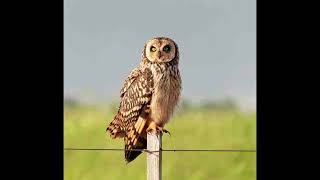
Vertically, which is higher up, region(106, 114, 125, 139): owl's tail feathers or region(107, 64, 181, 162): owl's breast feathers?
region(107, 64, 181, 162): owl's breast feathers

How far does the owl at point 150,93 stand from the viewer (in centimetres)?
239

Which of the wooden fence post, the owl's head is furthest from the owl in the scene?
the wooden fence post

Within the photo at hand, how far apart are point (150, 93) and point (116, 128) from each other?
257 mm

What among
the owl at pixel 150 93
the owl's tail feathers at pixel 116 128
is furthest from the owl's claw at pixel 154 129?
the owl's tail feathers at pixel 116 128

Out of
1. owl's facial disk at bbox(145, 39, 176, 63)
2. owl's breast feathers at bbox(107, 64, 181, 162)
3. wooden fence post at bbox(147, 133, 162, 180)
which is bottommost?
wooden fence post at bbox(147, 133, 162, 180)

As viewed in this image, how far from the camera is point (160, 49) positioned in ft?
7.93

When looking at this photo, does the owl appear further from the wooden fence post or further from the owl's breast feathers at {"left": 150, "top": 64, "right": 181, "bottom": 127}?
the wooden fence post

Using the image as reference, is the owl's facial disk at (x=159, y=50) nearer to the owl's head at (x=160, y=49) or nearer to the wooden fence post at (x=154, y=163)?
the owl's head at (x=160, y=49)

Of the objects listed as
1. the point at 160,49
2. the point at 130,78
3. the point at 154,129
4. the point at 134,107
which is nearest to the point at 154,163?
the point at 154,129

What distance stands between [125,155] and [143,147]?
0.10m

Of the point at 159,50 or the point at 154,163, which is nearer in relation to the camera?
the point at 154,163

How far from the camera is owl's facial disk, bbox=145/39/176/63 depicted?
2414 mm

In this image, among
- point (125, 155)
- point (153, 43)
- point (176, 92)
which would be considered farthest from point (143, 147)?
point (153, 43)

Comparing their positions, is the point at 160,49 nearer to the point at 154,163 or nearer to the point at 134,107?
the point at 134,107
